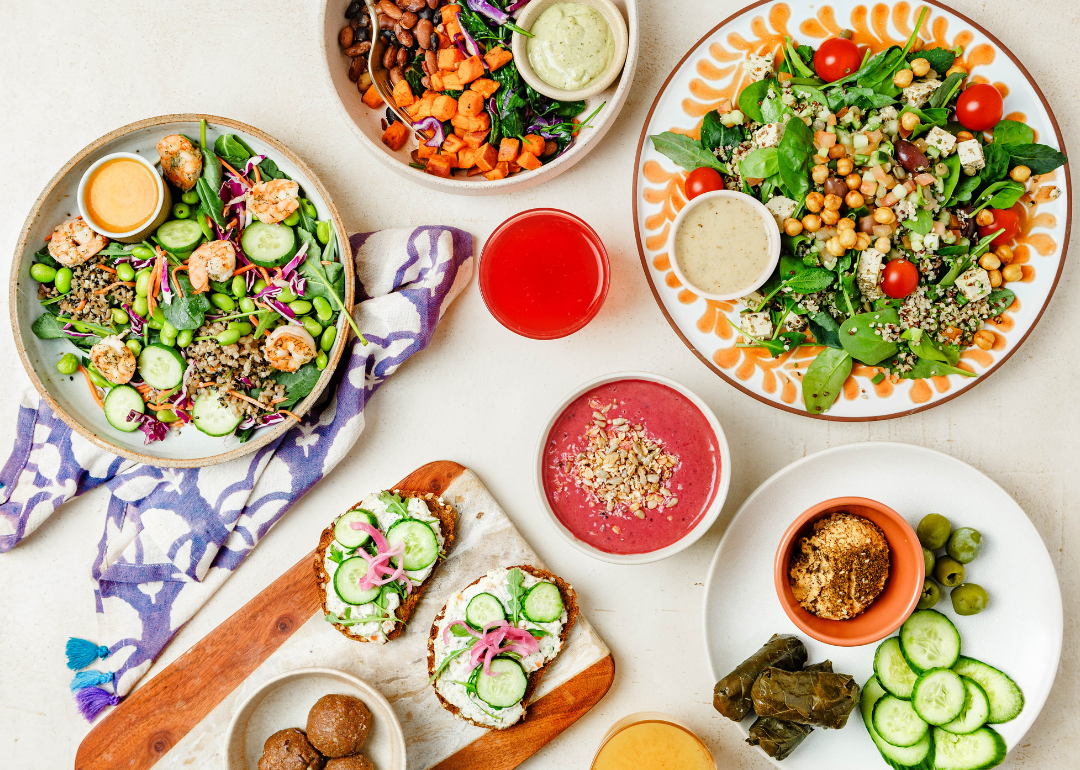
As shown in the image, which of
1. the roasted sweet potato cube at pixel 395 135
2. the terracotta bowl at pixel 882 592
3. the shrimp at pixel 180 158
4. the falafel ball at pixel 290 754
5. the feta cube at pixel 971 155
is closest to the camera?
the terracotta bowl at pixel 882 592

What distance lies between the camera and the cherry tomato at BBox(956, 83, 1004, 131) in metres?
2.33

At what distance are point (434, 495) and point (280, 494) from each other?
0.61 metres

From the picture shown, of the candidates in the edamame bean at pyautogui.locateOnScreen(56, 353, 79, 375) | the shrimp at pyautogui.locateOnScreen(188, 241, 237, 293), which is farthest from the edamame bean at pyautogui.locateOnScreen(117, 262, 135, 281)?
the edamame bean at pyautogui.locateOnScreen(56, 353, 79, 375)

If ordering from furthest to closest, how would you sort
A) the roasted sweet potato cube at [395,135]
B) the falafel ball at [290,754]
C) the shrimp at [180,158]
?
the roasted sweet potato cube at [395,135]
the shrimp at [180,158]
the falafel ball at [290,754]

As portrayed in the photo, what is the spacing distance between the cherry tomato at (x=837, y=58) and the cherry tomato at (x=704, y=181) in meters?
0.52

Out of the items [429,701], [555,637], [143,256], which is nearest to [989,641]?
[555,637]

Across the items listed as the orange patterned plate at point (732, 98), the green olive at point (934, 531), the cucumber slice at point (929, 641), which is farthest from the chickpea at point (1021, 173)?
the cucumber slice at point (929, 641)

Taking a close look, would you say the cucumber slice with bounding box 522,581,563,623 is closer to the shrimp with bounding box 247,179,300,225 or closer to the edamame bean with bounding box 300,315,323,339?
the edamame bean with bounding box 300,315,323,339

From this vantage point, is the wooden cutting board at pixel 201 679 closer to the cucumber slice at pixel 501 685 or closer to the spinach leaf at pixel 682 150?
the cucumber slice at pixel 501 685

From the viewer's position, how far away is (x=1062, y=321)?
2686 mm

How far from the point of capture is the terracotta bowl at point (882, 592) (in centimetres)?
223

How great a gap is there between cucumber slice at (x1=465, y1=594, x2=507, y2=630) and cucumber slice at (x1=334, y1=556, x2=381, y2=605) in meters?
0.36

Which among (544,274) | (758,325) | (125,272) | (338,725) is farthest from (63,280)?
(758,325)

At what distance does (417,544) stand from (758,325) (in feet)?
4.87
